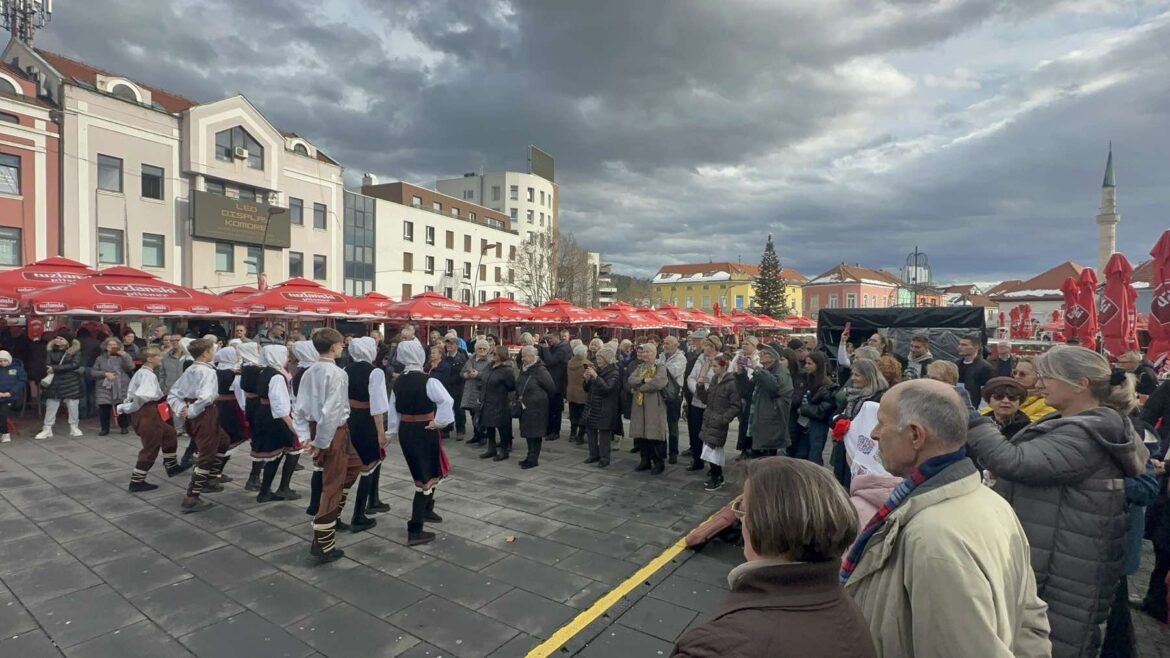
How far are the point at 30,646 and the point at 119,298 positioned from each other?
9433 mm

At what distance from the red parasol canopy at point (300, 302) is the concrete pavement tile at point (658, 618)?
13622mm

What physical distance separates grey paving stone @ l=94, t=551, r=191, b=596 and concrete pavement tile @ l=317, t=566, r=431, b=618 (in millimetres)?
1291

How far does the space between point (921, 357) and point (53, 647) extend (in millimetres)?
9129

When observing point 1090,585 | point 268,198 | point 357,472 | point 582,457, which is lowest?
point 582,457

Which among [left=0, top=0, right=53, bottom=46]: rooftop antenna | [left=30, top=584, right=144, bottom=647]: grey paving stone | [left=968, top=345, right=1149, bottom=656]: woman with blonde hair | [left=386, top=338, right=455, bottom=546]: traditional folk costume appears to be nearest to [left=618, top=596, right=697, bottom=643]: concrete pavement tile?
[left=968, top=345, right=1149, bottom=656]: woman with blonde hair

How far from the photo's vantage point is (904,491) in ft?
6.13

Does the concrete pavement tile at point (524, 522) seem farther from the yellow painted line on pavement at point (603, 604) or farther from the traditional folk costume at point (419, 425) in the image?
the yellow painted line on pavement at point (603, 604)

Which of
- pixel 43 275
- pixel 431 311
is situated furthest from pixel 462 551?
pixel 431 311

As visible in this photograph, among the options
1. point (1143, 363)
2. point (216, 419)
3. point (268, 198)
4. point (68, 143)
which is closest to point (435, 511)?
point (216, 419)

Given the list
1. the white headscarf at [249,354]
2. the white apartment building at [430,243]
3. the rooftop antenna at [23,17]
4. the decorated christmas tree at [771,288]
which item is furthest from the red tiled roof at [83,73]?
the decorated christmas tree at [771,288]

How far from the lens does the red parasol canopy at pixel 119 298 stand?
9875 millimetres

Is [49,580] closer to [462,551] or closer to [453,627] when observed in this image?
[462,551]

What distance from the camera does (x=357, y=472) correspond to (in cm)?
534

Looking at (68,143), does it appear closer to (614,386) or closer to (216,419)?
(216,419)
